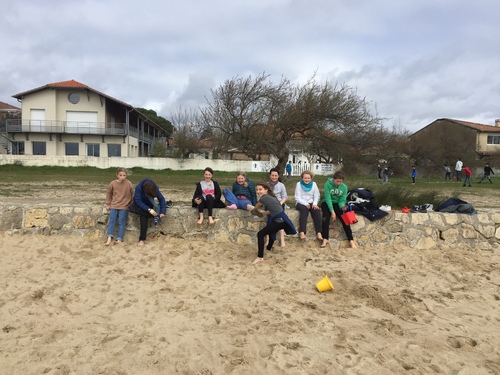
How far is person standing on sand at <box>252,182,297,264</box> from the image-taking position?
18.0ft

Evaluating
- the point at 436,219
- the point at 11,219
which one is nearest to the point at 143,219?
the point at 11,219

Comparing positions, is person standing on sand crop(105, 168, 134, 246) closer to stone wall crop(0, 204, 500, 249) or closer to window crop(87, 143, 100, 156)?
stone wall crop(0, 204, 500, 249)

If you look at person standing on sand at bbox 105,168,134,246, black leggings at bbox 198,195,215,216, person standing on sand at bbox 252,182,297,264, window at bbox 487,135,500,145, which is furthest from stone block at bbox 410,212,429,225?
window at bbox 487,135,500,145

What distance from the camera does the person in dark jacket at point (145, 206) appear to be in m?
6.13

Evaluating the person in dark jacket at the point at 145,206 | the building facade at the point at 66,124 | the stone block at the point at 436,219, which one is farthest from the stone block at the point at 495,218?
the building facade at the point at 66,124

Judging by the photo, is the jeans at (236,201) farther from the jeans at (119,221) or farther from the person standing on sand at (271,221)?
the jeans at (119,221)

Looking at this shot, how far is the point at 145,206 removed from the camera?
6.12m

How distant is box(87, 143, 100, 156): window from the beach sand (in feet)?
110

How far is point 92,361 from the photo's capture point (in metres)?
2.98

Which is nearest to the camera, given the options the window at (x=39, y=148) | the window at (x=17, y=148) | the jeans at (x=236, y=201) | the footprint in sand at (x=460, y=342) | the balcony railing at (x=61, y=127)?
the footprint in sand at (x=460, y=342)

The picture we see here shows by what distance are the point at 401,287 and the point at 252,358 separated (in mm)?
2512

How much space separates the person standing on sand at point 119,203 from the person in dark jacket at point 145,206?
158 millimetres

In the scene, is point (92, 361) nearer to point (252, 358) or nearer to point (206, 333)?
point (206, 333)

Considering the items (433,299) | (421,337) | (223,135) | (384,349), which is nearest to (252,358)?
(384,349)
